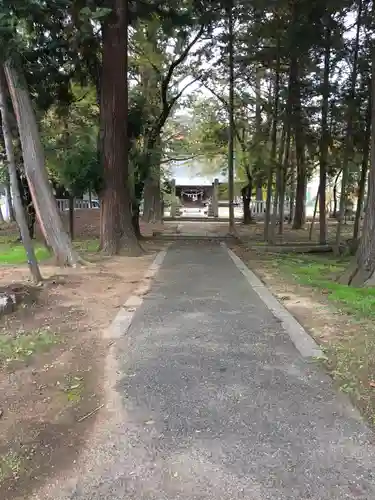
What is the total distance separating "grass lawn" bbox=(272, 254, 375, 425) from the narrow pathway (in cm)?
15

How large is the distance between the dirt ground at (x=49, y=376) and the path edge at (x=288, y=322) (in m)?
1.87

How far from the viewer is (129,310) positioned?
6055 millimetres

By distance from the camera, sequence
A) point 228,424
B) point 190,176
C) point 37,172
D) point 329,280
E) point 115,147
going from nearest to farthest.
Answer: point 228,424 → point 329,280 → point 37,172 → point 115,147 → point 190,176

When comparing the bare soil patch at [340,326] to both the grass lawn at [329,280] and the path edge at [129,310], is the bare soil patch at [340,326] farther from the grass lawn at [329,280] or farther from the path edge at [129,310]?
the path edge at [129,310]

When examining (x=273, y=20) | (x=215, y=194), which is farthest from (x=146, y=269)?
(x=215, y=194)

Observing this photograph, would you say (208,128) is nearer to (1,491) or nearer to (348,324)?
(348,324)

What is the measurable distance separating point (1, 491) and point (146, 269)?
740 centimetres

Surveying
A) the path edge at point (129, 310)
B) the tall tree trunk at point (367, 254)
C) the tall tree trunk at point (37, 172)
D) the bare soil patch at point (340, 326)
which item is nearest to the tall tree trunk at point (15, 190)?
the tall tree trunk at point (37, 172)

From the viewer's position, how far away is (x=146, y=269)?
32.0ft

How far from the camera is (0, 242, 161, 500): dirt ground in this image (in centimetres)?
268

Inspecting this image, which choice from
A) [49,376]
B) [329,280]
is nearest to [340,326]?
[49,376]

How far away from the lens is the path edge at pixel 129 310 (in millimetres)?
5118

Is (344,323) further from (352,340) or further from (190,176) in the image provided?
(190,176)

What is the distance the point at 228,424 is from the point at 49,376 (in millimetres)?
1640
